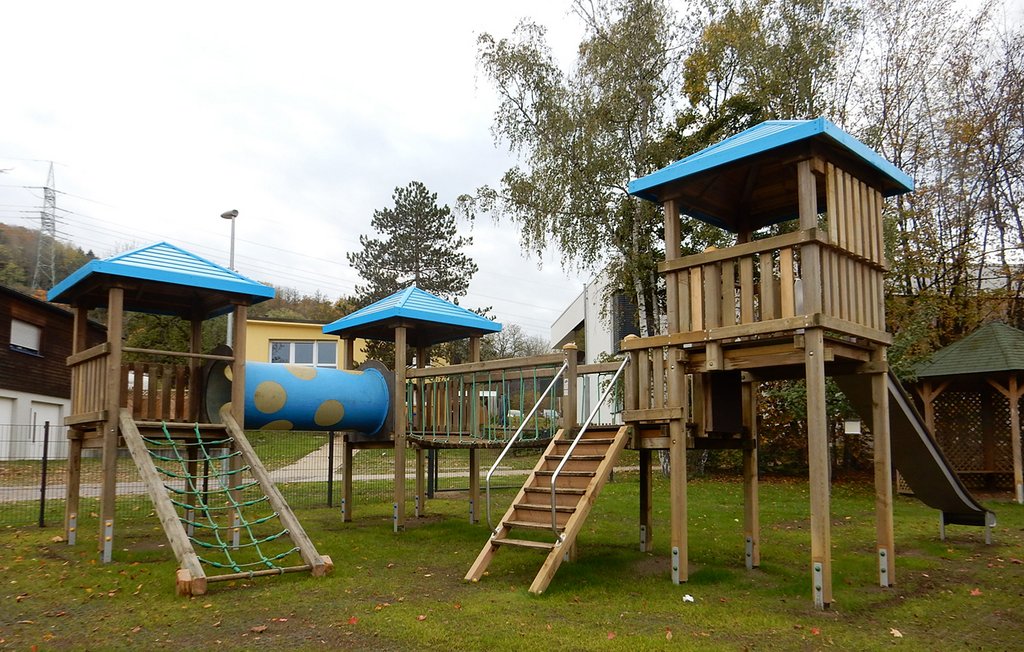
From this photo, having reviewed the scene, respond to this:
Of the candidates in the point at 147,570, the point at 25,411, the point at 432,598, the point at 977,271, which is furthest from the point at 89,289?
the point at 977,271

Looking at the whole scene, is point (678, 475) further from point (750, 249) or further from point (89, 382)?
point (89, 382)

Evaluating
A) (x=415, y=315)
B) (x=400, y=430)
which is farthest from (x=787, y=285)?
(x=400, y=430)

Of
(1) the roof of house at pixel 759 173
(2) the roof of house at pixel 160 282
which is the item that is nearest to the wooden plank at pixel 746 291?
(1) the roof of house at pixel 759 173

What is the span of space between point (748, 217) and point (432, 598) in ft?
20.8

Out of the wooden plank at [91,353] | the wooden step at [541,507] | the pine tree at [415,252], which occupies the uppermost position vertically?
the pine tree at [415,252]

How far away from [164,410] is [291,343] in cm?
2351

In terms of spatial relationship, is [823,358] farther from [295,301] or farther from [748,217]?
[295,301]

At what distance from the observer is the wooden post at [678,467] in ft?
26.7

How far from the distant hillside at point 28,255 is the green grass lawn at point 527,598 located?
4034cm

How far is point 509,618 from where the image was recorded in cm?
658

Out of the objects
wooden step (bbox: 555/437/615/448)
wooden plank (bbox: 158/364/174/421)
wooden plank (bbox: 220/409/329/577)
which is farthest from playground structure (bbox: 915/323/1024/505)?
wooden plank (bbox: 158/364/174/421)

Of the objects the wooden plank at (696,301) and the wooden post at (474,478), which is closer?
the wooden plank at (696,301)

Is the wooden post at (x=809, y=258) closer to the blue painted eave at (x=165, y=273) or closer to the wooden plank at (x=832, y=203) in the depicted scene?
the wooden plank at (x=832, y=203)

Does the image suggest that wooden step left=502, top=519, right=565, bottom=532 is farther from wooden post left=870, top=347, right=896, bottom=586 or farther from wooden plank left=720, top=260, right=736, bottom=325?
wooden post left=870, top=347, right=896, bottom=586
